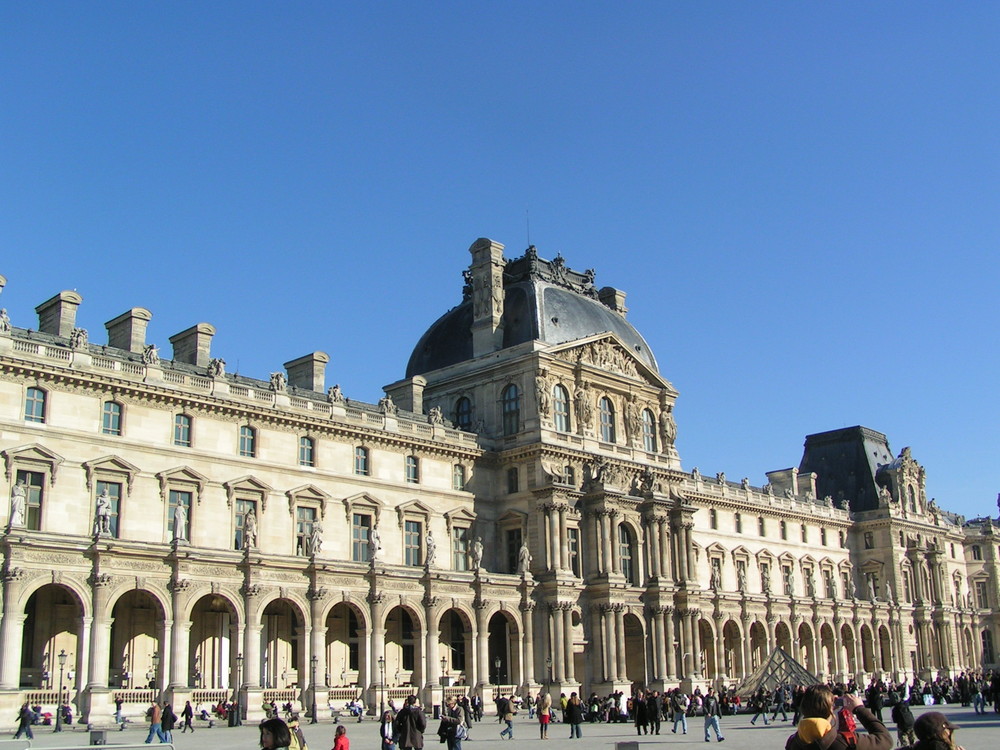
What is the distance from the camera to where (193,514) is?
49375 millimetres

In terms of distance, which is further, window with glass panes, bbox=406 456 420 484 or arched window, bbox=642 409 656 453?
arched window, bbox=642 409 656 453

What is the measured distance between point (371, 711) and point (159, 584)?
36.2ft

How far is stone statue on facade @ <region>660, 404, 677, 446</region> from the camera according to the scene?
70.8 meters

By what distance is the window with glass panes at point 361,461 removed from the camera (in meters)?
57.0

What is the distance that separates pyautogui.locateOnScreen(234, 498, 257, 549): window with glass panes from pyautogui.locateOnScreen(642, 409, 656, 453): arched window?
26.7m

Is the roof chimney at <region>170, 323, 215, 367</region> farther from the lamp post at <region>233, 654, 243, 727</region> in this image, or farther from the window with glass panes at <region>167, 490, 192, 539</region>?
the lamp post at <region>233, 654, 243, 727</region>

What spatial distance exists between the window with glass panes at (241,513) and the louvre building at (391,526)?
100mm

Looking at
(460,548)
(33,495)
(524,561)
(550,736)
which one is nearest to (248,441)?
(33,495)

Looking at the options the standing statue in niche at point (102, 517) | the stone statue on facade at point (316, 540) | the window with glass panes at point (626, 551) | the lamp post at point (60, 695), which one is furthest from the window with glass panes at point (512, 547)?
the lamp post at point (60, 695)

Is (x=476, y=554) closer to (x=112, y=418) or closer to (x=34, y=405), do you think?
(x=112, y=418)

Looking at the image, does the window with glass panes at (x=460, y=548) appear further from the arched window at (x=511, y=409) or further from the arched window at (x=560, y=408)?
the arched window at (x=560, y=408)

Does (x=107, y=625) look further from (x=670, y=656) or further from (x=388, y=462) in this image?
(x=670, y=656)

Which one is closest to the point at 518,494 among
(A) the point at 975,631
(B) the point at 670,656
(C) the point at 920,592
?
(B) the point at 670,656

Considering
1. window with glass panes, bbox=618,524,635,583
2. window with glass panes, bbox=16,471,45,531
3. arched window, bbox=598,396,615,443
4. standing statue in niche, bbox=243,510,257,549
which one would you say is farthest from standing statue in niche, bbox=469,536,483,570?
window with glass panes, bbox=16,471,45,531
